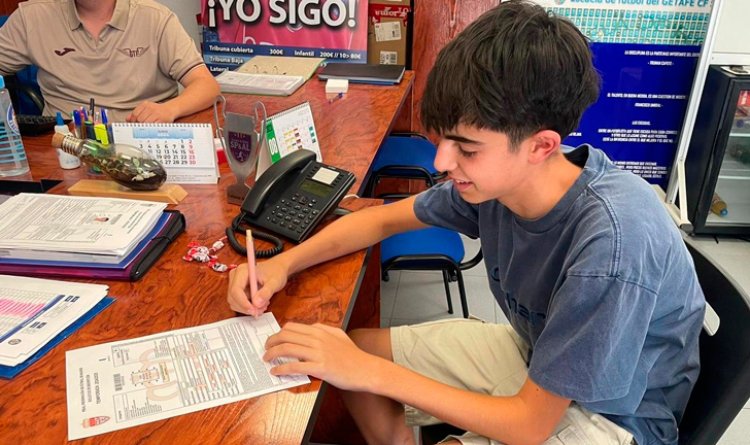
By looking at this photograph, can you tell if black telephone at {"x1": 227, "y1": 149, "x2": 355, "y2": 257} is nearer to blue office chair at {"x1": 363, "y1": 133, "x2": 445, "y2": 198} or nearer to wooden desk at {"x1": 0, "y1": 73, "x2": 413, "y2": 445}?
wooden desk at {"x1": 0, "y1": 73, "x2": 413, "y2": 445}

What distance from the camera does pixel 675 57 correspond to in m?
2.95

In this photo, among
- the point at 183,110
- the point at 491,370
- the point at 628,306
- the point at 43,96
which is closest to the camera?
the point at 628,306

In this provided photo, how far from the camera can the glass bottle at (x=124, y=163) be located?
1375 mm

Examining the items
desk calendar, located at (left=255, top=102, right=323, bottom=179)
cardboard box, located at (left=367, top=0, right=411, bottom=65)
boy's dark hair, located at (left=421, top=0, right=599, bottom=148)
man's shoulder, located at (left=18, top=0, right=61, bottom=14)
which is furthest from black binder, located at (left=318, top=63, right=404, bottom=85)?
boy's dark hair, located at (left=421, top=0, right=599, bottom=148)

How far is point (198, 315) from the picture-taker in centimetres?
101

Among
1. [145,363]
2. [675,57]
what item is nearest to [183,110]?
[145,363]

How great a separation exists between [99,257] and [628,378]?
2.97 feet

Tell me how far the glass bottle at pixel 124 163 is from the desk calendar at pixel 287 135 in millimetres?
239

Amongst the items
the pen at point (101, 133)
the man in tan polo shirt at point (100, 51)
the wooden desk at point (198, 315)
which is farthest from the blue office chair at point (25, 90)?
the pen at point (101, 133)

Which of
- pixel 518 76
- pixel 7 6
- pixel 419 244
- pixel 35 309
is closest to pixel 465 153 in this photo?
pixel 518 76

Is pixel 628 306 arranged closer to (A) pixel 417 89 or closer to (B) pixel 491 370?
(B) pixel 491 370

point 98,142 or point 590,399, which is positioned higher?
point 98,142

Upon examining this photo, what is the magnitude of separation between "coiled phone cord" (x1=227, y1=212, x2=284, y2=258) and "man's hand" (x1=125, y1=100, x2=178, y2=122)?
0.74 m

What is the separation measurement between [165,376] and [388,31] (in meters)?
2.47
